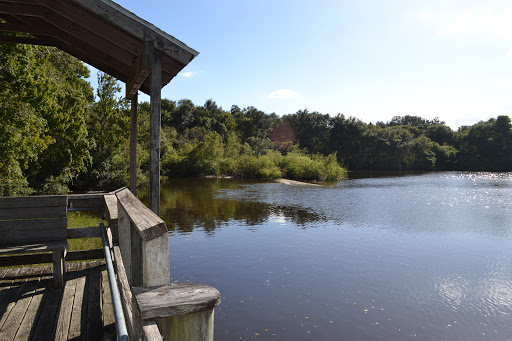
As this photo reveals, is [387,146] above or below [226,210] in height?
above

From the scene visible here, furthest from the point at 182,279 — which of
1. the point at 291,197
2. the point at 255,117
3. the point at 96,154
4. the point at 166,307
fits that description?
the point at 255,117

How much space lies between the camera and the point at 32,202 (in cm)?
429

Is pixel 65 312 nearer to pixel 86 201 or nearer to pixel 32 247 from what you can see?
pixel 32 247

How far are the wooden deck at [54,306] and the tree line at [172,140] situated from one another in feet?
19.7

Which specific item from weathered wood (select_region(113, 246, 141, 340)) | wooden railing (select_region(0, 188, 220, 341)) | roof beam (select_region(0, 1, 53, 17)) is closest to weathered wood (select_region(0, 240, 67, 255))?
weathered wood (select_region(113, 246, 141, 340))

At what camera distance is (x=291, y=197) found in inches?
951

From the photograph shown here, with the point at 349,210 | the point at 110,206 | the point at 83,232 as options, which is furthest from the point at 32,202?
the point at 349,210

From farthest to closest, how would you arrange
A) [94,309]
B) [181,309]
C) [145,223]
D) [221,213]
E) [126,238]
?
[221,213] < [94,309] < [126,238] < [145,223] < [181,309]

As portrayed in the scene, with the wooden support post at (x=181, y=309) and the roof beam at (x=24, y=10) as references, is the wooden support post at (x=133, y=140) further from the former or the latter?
the wooden support post at (x=181, y=309)

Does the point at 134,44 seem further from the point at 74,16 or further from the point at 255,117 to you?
the point at 255,117

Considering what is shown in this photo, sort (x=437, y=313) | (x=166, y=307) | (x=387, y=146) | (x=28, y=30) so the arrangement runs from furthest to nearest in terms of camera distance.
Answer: (x=387, y=146) → (x=437, y=313) → (x=28, y=30) → (x=166, y=307)

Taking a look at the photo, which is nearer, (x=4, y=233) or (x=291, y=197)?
(x=4, y=233)

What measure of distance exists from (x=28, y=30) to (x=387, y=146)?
65.2m

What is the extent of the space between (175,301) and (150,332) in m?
0.18
